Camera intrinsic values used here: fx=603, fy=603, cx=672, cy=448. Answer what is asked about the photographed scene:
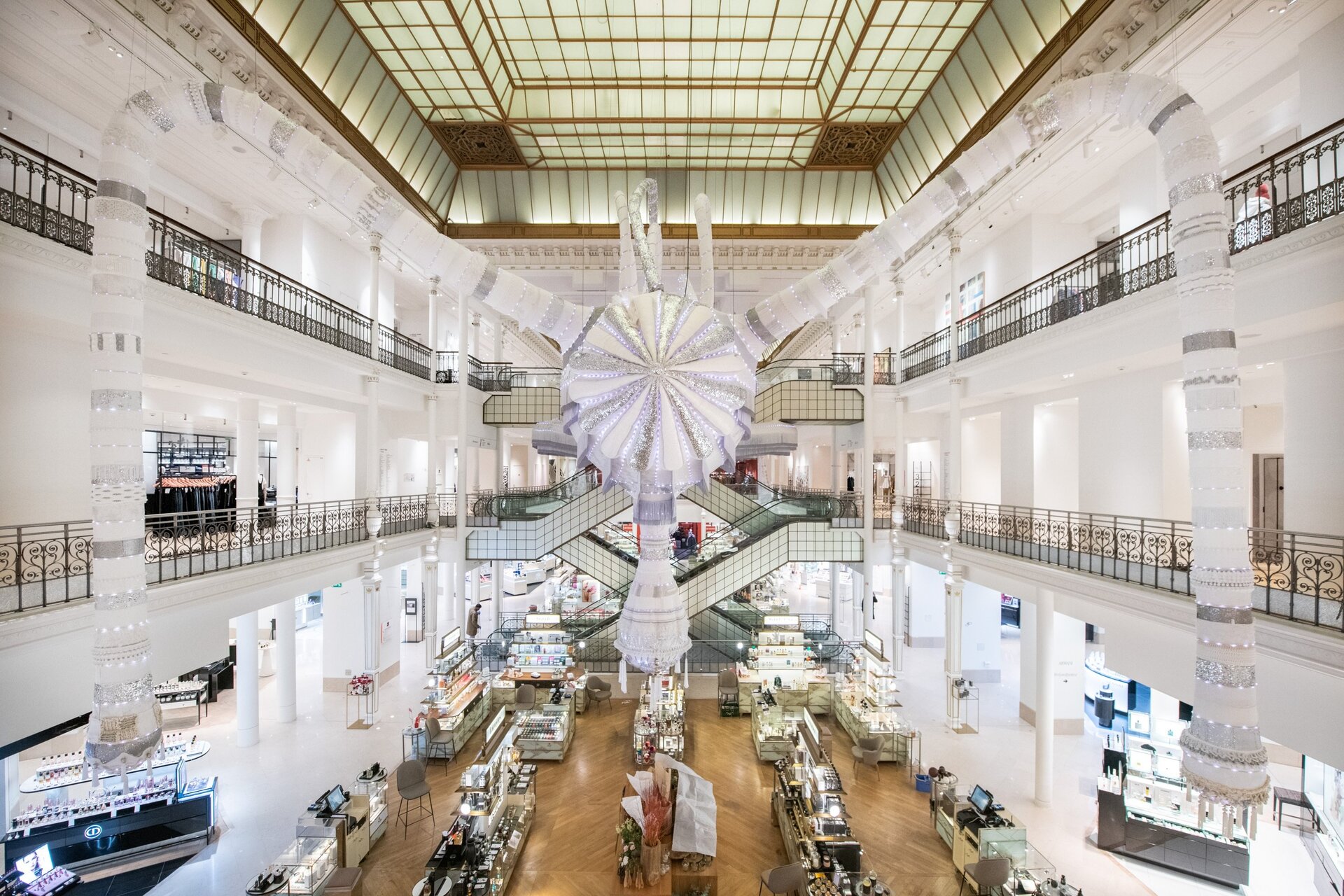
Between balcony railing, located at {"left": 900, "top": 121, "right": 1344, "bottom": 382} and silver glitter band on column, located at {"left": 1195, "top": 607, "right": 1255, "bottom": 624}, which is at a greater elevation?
balcony railing, located at {"left": 900, "top": 121, "right": 1344, "bottom": 382}

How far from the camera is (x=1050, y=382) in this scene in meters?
10.6

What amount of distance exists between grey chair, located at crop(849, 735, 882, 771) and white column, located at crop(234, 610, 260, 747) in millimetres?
10887

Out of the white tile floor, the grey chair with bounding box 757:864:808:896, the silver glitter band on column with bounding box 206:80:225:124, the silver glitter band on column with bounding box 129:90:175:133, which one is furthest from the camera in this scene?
the white tile floor

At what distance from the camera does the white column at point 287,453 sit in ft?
42.2

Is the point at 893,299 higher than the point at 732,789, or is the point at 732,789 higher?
the point at 893,299

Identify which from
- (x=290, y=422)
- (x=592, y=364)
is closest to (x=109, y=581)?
(x=592, y=364)

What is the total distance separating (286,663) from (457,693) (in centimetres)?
353

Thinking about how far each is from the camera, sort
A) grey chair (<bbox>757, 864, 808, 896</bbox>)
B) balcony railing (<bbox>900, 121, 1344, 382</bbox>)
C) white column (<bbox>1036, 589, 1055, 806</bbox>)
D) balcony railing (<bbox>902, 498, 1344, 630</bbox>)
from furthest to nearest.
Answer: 1. white column (<bbox>1036, 589, 1055, 806</bbox>)
2. grey chair (<bbox>757, 864, 808, 896</bbox>)
3. balcony railing (<bbox>900, 121, 1344, 382</bbox>)
4. balcony railing (<bbox>902, 498, 1344, 630</bbox>)

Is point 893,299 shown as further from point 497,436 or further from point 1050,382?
point 497,436

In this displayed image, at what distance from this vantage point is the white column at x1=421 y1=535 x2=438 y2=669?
13.5m

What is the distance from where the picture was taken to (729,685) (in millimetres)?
12914

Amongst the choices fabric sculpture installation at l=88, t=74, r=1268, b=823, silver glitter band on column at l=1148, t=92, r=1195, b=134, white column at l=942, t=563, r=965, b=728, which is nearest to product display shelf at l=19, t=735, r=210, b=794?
fabric sculpture installation at l=88, t=74, r=1268, b=823

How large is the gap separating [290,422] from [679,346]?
12647 mm

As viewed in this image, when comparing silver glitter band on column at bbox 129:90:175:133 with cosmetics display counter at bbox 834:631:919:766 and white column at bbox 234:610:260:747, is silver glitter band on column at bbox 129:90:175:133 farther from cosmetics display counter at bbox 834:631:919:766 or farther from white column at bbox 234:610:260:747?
cosmetics display counter at bbox 834:631:919:766
